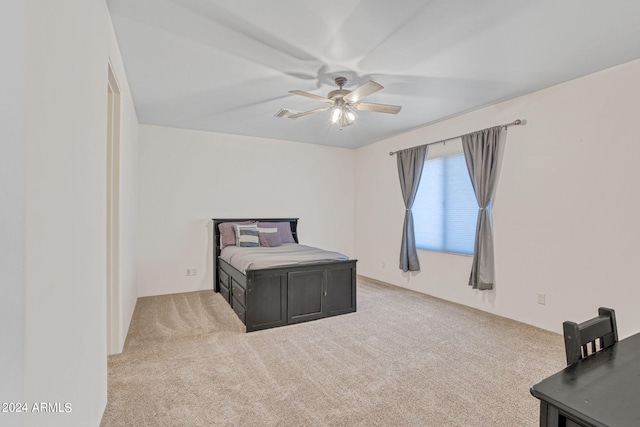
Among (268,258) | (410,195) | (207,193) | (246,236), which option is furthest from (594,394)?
(207,193)

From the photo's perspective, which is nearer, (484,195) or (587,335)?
(587,335)

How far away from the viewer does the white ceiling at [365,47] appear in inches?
77.7

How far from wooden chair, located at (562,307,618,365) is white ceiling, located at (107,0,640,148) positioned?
1863 millimetres

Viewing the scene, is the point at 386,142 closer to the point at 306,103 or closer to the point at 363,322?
the point at 306,103

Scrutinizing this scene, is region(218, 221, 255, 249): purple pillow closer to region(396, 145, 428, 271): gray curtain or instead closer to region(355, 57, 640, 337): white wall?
region(396, 145, 428, 271): gray curtain

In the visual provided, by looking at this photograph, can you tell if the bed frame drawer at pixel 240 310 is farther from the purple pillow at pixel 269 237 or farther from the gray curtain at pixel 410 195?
the gray curtain at pixel 410 195

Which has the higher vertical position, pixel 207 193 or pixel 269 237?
pixel 207 193

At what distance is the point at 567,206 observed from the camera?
10.1ft

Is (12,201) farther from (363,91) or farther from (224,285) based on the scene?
(224,285)

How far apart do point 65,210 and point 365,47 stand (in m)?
2.22

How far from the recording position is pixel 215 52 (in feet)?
8.17

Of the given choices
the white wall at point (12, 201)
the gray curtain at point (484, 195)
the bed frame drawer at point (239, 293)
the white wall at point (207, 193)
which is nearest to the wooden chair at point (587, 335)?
the white wall at point (12, 201)

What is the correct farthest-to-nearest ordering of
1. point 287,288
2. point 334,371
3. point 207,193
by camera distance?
point 207,193, point 287,288, point 334,371

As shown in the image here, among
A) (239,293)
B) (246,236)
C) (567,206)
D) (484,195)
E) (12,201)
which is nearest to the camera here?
(12,201)
